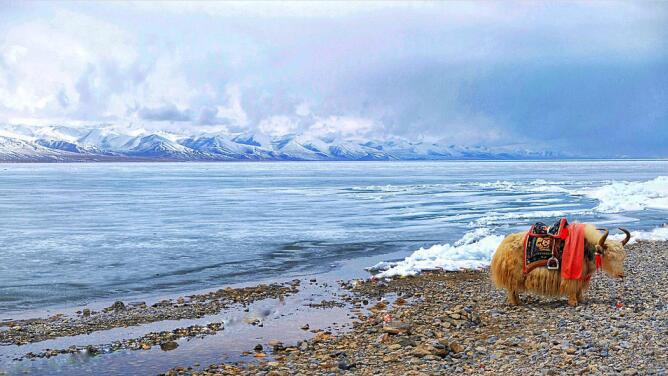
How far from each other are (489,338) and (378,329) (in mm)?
1743

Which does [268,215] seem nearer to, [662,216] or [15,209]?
[15,209]

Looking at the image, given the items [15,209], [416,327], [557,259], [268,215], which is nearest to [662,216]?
[268,215]

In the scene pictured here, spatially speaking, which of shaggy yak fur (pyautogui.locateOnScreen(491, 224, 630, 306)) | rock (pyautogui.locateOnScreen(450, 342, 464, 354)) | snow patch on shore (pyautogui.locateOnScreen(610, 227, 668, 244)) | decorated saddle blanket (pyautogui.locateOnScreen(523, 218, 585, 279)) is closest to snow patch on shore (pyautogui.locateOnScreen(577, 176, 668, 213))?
snow patch on shore (pyautogui.locateOnScreen(610, 227, 668, 244))

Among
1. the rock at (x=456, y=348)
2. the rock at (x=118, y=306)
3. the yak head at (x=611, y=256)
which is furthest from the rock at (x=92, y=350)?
the yak head at (x=611, y=256)

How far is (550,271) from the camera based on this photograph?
10211 millimetres

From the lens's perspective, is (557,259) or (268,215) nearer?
(557,259)

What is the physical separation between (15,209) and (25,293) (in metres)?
23.2

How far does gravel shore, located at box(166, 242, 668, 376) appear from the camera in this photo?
720 cm

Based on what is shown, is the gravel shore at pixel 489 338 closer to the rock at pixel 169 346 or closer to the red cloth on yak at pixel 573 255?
the red cloth on yak at pixel 573 255

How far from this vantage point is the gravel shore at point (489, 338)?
7.20 meters

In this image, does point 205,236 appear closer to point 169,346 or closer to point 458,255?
point 458,255

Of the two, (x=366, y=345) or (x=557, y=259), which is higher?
(x=557, y=259)

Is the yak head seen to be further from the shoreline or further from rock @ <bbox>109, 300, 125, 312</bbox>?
rock @ <bbox>109, 300, 125, 312</bbox>

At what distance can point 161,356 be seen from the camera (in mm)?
8859
